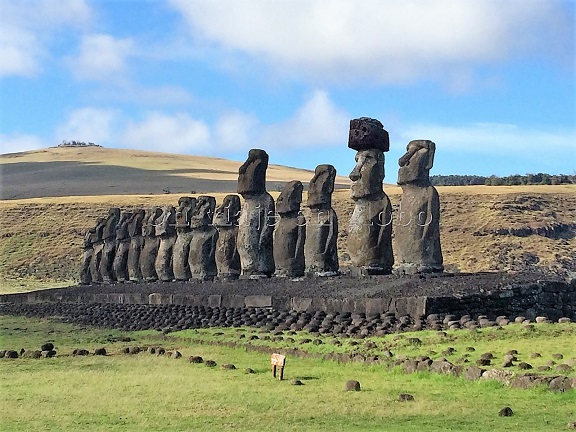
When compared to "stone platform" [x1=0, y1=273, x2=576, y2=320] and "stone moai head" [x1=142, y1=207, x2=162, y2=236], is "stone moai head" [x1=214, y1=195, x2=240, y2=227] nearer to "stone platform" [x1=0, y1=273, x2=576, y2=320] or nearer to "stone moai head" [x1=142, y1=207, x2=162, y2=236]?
"stone platform" [x1=0, y1=273, x2=576, y2=320]

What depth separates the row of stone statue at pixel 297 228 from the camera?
742 inches

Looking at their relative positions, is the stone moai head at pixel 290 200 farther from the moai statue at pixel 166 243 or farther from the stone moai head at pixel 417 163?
the moai statue at pixel 166 243

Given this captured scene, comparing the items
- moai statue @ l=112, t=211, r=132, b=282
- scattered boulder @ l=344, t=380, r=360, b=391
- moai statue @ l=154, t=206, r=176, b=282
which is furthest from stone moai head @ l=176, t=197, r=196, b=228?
scattered boulder @ l=344, t=380, r=360, b=391

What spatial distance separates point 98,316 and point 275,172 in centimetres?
7317

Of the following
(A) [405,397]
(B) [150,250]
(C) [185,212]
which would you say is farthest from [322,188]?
(A) [405,397]

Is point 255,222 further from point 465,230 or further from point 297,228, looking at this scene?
point 465,230

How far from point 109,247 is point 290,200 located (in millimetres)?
12103

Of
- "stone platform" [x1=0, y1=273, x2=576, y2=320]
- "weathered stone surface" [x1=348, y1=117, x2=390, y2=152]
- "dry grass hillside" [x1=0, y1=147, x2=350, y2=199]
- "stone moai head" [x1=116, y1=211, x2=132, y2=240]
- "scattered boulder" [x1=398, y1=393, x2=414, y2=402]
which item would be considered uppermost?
"dry grass hillside" [x1=0, y1=147, x2=350, y2=199]

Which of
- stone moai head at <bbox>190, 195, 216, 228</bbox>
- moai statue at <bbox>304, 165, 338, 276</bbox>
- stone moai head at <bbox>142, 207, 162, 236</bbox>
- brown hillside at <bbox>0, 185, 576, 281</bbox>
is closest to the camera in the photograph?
moai statue at <bbox>304, 165, 338, 276</bbox>

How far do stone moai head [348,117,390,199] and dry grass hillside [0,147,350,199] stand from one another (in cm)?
4977

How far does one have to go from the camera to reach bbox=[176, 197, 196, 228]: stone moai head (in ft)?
87.0

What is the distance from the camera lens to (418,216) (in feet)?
61.3

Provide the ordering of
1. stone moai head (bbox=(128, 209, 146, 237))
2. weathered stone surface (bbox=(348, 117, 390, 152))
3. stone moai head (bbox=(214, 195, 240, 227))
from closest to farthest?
weathered stone surface (bbox=(348, 117, 390, 152))
stone moai head (bbox=(214, 195, 240, 227))
stone moai head (bbox=(128, 209, 146, 237))

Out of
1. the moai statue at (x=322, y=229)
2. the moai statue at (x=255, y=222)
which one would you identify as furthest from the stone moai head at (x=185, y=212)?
the moai statue at (x=322, y=229)
